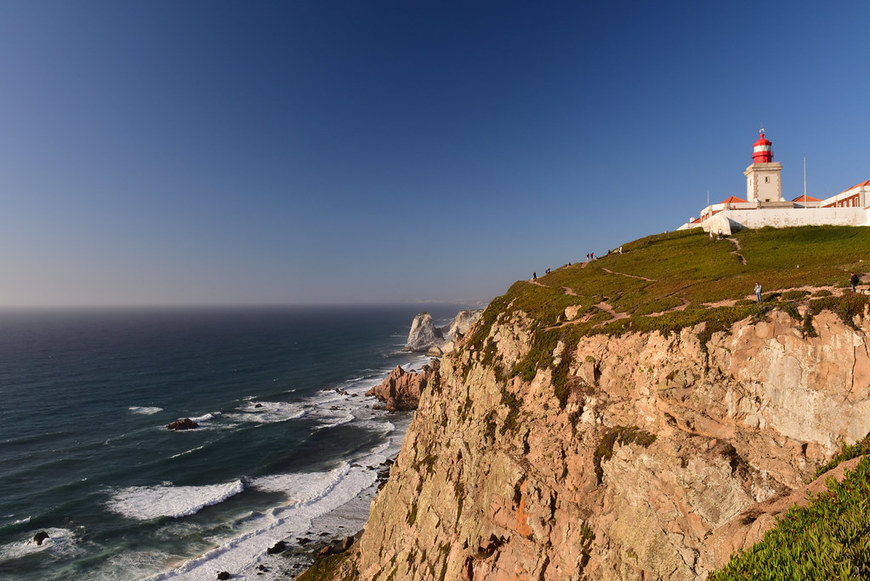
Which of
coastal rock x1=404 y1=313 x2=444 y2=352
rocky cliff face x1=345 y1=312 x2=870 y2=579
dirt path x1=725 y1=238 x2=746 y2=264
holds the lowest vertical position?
coastal rock x1=404 y1=313 x2=444 y2=352

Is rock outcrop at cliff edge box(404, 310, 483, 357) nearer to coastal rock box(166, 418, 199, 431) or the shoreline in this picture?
coastal rock box(166, 418, 199, 431)

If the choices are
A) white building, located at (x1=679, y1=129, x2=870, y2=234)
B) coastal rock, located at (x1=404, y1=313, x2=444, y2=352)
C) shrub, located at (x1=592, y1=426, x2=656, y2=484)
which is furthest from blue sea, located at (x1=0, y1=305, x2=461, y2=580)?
white building, located at (x1=679, y1=129, x2=870, y2=234)

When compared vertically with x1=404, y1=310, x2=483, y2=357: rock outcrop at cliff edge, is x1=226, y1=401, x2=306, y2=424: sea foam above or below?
below

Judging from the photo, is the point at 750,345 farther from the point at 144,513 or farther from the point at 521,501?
the point at 144,513

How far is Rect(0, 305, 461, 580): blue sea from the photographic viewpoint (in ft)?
120

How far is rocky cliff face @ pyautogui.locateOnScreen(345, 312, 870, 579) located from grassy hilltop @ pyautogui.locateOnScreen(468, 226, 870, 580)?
92 cm

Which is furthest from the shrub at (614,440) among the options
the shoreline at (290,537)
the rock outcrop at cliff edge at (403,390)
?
the rock outcrop at cliff edge at (403,390)

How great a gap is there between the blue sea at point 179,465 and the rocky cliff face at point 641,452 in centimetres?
2152

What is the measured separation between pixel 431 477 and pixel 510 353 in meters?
10.6

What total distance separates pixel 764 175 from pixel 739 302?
143 ft

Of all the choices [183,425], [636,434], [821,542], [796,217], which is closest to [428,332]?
[183,425]

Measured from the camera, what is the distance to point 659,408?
16812 millimetres

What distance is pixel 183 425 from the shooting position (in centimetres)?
6550

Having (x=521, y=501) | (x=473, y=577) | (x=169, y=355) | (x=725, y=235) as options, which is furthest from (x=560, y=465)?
(x=169, y=355)
